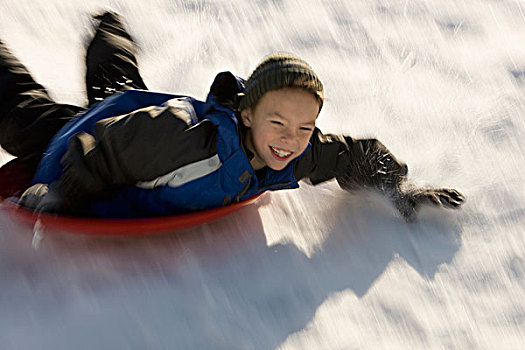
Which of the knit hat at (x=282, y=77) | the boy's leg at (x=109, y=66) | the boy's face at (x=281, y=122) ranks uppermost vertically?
the boy's leg at (x=109, y=66)

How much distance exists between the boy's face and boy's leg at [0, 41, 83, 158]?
0.53 metres

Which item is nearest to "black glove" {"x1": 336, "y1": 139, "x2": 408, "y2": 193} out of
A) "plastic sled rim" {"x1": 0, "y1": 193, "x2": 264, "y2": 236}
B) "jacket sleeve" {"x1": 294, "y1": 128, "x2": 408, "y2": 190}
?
"jacket sleeve" {"x1": 294, "y1": 128, "x2": 408, "y2": 190}

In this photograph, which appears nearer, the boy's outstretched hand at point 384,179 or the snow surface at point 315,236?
the snow surface at point 315,236

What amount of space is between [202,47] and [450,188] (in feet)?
3.45

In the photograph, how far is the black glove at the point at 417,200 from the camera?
4.56 feet

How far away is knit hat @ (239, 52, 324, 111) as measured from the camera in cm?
103

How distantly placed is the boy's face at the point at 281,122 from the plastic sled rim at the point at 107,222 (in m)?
0.20

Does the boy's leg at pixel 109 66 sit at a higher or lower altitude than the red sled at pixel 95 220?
higher

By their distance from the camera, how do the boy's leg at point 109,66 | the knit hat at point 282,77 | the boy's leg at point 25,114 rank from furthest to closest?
the boy's leg at point 109,66 → the boy's leg at point 25,114 → the knit hat at point 282,77

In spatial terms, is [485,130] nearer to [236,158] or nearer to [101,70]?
[236,158]

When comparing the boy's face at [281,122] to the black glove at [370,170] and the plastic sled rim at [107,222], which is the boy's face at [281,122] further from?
the black glove at [370,170]

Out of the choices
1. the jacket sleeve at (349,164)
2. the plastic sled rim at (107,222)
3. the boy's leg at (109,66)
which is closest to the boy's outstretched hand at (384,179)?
the jacket sleeve at (349,164)

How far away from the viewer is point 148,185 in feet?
3.74

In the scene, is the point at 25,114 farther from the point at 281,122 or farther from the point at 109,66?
the point at 281,122
